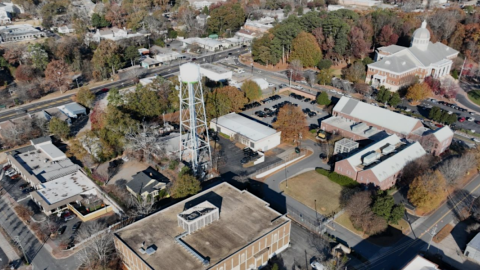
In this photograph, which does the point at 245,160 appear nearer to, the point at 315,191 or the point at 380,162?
the point at 315,191

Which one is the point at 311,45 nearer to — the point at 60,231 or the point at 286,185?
the point at 286,185

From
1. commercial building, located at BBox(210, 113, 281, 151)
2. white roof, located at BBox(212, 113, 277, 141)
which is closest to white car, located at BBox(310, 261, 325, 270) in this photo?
commercial building, located at BBox(210, 113, 281, 151)

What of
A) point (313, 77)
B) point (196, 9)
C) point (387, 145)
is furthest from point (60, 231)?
point (196, 9)

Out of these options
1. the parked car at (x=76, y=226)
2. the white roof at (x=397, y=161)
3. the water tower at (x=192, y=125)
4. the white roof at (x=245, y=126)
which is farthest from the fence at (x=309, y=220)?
the parked car at (x=76, y=226)

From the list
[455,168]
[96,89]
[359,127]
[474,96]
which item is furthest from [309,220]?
[96,89]

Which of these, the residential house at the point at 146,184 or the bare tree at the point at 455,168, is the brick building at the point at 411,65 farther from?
the residential house at the point at 146,184

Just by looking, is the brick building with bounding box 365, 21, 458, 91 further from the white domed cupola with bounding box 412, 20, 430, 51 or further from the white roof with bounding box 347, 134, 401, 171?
the white roof with bounding box 347, 134, 401, 171
